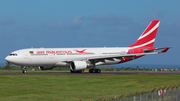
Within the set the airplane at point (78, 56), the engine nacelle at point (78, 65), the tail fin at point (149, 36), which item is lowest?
the engine nacelle at point (78, 65)

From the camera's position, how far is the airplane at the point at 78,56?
50.6 meters

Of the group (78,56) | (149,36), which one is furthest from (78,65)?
(149,36)

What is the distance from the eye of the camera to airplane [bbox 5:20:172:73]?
50562 millimetres

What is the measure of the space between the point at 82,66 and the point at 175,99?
35.2 metres

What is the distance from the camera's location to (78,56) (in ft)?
178

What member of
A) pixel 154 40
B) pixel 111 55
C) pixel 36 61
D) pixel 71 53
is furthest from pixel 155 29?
pixel 36 61

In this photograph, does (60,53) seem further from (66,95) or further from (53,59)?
(66,95)

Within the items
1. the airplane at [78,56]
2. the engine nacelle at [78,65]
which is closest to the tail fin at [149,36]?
the airplane at [78,56]

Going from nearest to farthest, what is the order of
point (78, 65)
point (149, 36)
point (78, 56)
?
point (78, 65) < point (78, 56) < point (149, 36)

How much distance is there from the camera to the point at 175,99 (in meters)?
15.7

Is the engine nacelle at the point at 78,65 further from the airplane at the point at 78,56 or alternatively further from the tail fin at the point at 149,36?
the tail fin at the point at 149,36

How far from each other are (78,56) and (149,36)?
1631 cm

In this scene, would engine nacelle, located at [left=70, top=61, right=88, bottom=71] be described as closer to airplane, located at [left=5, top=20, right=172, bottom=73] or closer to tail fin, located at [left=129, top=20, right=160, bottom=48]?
airplane, located at [left=5, top=20, right=172, bottom=73]

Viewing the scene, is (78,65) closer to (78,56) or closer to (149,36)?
(78,56)
